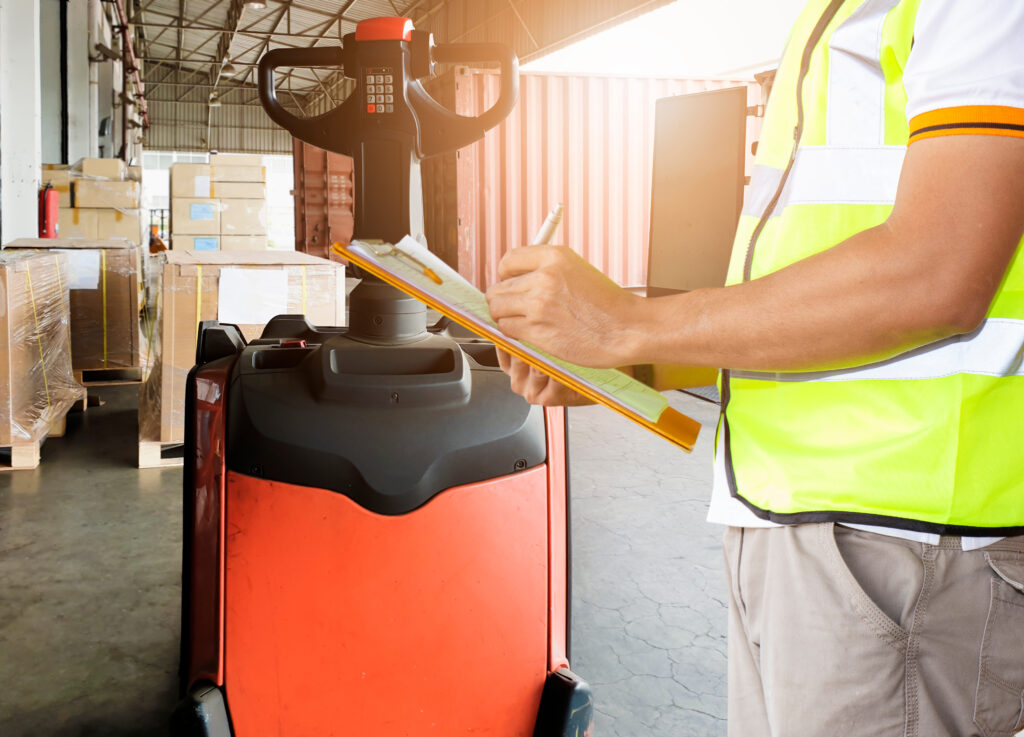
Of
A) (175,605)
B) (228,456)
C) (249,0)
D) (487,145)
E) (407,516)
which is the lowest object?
(175,605)

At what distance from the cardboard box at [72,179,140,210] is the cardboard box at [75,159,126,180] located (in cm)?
12

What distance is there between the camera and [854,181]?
0.78m

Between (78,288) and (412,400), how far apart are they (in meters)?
5.07

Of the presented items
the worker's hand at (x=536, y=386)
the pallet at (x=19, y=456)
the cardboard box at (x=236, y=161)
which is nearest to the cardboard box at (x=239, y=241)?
the cardboard box at (x=236, y=161)

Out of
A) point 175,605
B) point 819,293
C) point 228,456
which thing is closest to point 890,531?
point 819,293

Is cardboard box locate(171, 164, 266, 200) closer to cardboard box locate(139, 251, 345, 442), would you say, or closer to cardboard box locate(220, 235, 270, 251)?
cardboard box locate(220, 235, 270, 251)

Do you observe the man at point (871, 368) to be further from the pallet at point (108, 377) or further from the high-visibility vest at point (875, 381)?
the pallet at point (108, 377)

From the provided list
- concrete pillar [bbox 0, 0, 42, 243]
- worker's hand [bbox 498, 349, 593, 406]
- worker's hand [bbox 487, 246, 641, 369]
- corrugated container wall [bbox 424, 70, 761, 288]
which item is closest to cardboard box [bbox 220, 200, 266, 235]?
corrugated container wall [bbox 424, 70, 761, 288]

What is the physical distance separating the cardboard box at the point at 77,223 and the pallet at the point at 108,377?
2823 mm

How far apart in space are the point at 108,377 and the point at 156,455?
7.98 feet

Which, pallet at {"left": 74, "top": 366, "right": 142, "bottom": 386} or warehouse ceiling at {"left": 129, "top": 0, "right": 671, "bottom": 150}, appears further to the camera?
warehouse ceiling at {"left": 129, "top": 0, "right": 671, "bottom": 150}

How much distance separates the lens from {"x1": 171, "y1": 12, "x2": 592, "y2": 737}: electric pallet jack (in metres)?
1.67

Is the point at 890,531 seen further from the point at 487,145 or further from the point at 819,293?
the point at 487,145

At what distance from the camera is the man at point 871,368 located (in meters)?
0.70
